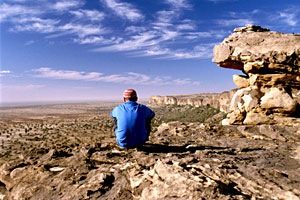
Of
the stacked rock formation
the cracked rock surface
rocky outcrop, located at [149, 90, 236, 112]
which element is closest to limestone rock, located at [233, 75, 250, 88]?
the stacked rock formation

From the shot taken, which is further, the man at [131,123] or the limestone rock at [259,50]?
the limestone rock at [259,50]

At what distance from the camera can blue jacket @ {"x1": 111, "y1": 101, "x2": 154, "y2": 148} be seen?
16.4 ft

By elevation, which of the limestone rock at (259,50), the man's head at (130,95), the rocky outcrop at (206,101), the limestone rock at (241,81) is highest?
the limestone rock at (259,50)

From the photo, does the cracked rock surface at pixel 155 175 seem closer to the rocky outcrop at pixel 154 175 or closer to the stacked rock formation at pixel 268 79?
the rocky outcrop at pixel 154 175

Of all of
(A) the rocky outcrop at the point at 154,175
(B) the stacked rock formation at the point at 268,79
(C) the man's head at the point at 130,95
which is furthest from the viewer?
(B) the stacked rock formation at the point at 268,79

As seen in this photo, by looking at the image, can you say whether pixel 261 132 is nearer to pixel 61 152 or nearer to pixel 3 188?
pixel 61 152

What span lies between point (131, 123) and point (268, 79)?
352 inches

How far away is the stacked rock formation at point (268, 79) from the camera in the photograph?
9828 mm

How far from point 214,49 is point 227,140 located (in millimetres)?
7479

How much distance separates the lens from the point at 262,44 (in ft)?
35.9

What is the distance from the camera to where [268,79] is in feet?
34.6

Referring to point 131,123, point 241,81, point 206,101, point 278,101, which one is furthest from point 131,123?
point 206,101

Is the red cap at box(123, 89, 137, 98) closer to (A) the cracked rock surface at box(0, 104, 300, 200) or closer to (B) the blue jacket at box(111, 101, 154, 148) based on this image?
(B) the blue jacket at box(111, 101, 154, 148)

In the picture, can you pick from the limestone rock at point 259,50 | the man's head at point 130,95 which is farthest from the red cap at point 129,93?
the limestone rock at point 259,50
